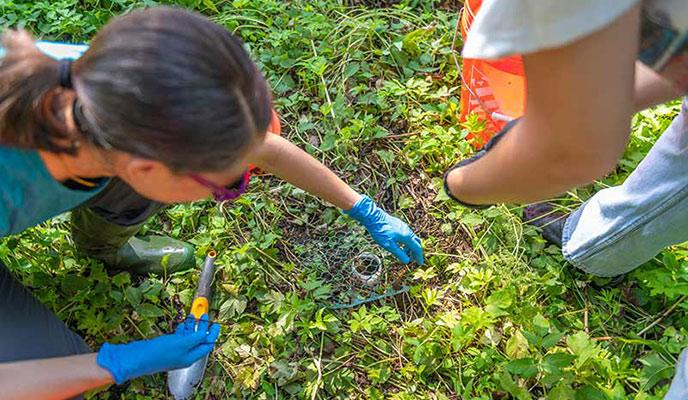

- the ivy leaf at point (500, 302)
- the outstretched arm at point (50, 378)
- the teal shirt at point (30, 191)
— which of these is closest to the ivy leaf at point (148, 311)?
the outstretched arm at point (50, 378)

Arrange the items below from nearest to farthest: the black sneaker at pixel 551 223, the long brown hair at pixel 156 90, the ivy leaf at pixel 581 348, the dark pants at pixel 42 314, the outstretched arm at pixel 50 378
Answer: the long brown hair at pixel 156 90
the outstretched arm at pixel 50 378
the dark pants at pixel 42 314
the ivy leaf at pixel 581 348
the black sneaker at pixel 551 223

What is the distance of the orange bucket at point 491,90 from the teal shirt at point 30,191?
3.56ft

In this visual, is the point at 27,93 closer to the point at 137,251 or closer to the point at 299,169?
the point at 299,169

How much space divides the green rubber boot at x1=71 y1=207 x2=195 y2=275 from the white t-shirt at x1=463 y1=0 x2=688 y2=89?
1.19m

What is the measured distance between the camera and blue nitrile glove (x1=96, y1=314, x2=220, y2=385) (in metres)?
1.43

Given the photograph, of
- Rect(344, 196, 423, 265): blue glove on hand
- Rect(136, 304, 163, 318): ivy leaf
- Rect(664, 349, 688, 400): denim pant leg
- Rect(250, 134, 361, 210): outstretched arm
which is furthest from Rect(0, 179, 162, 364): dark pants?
Rect(664, 349, 688, 400): denim pant leg

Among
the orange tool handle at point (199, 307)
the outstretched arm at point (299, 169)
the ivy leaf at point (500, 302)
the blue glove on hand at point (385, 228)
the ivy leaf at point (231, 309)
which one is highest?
the outstretched arm at point (299, 169)

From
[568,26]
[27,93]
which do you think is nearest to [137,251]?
[27,93]

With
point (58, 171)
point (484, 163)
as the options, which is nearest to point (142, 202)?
point (58, 171)

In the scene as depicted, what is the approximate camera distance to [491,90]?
1.89 meters

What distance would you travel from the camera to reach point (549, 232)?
1812 mm

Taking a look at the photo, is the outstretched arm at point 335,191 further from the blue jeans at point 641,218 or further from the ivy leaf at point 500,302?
the blue jeans at point 641,218

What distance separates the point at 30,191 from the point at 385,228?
872 mm

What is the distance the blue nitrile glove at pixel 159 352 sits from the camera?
143cm
